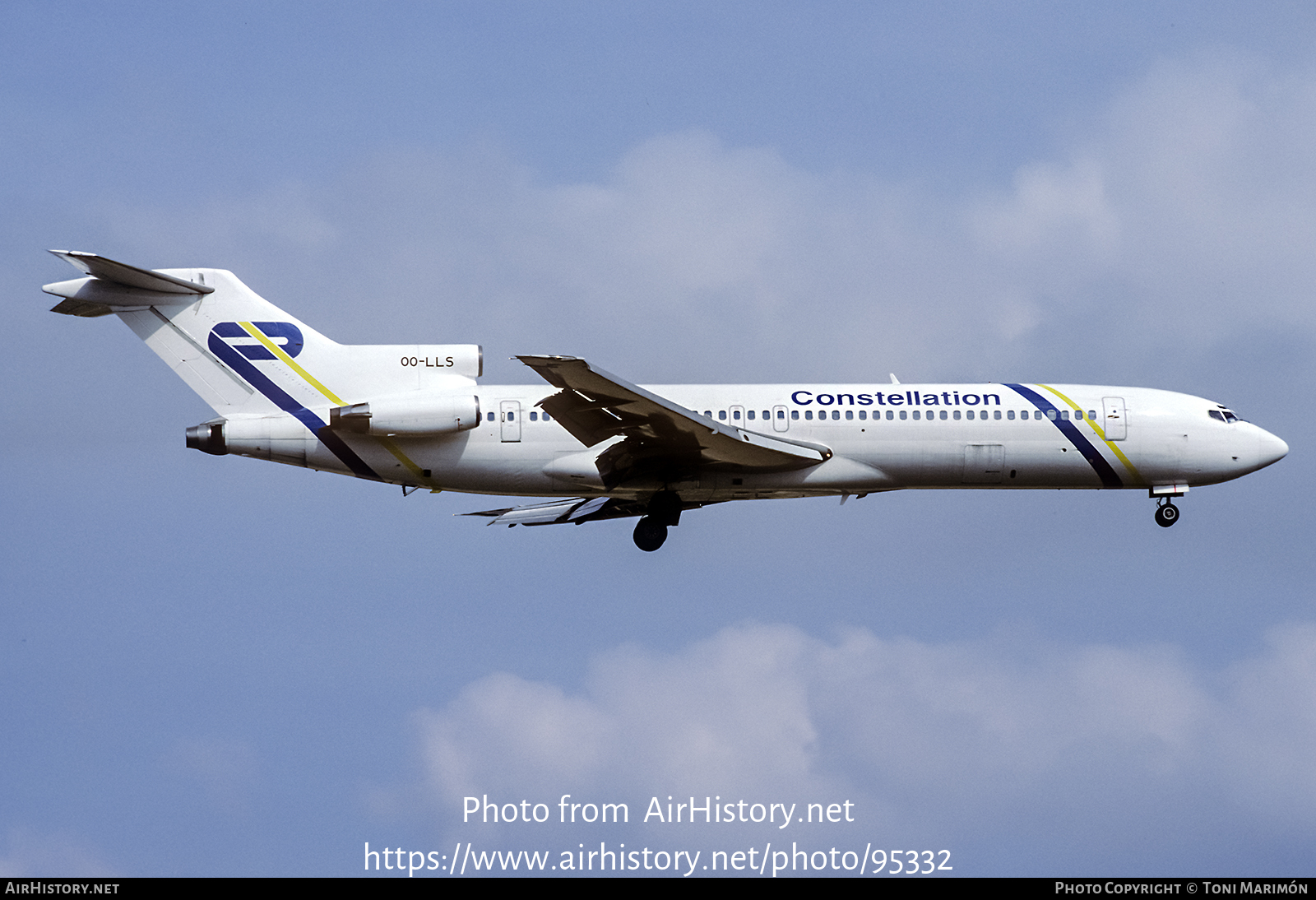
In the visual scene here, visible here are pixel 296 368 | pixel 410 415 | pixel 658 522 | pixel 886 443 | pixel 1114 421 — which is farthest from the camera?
pixel 1114 421

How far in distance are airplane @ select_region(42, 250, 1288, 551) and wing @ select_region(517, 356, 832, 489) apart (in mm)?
49

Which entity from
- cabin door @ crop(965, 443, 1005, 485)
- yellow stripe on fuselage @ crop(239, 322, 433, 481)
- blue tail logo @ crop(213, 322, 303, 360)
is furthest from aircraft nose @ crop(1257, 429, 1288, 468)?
blue tail logo @ crop(213, 322, 303, 360)

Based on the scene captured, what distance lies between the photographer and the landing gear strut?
31.6 m

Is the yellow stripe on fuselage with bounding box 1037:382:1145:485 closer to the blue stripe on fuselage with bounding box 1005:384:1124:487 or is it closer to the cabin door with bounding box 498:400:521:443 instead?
the blue stripe on fuselage with bounding box 1005:384:1124:487

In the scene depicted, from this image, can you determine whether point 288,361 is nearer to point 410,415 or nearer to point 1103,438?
point 410,415

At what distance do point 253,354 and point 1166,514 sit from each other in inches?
778

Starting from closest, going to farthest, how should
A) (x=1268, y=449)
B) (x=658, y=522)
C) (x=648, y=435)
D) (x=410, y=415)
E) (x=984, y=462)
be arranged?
1. (x=410, y=415)
2. (x=648, y=435)
3. (x=984, y=462)
4. (x=658, y=522)
5. (x=1268, y=449)

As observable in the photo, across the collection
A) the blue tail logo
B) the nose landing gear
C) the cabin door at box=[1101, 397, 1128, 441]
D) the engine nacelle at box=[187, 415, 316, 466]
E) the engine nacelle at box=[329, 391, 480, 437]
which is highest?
the blue tail logo

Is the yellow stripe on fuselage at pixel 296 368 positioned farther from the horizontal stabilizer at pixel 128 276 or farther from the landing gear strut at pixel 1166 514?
the landing gear strut at pixel 1166 514

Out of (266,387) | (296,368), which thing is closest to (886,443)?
(296,368)

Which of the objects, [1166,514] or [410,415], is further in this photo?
[1166,514]

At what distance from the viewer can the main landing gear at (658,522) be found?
30.3 metres

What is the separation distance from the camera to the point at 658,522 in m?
30.4
